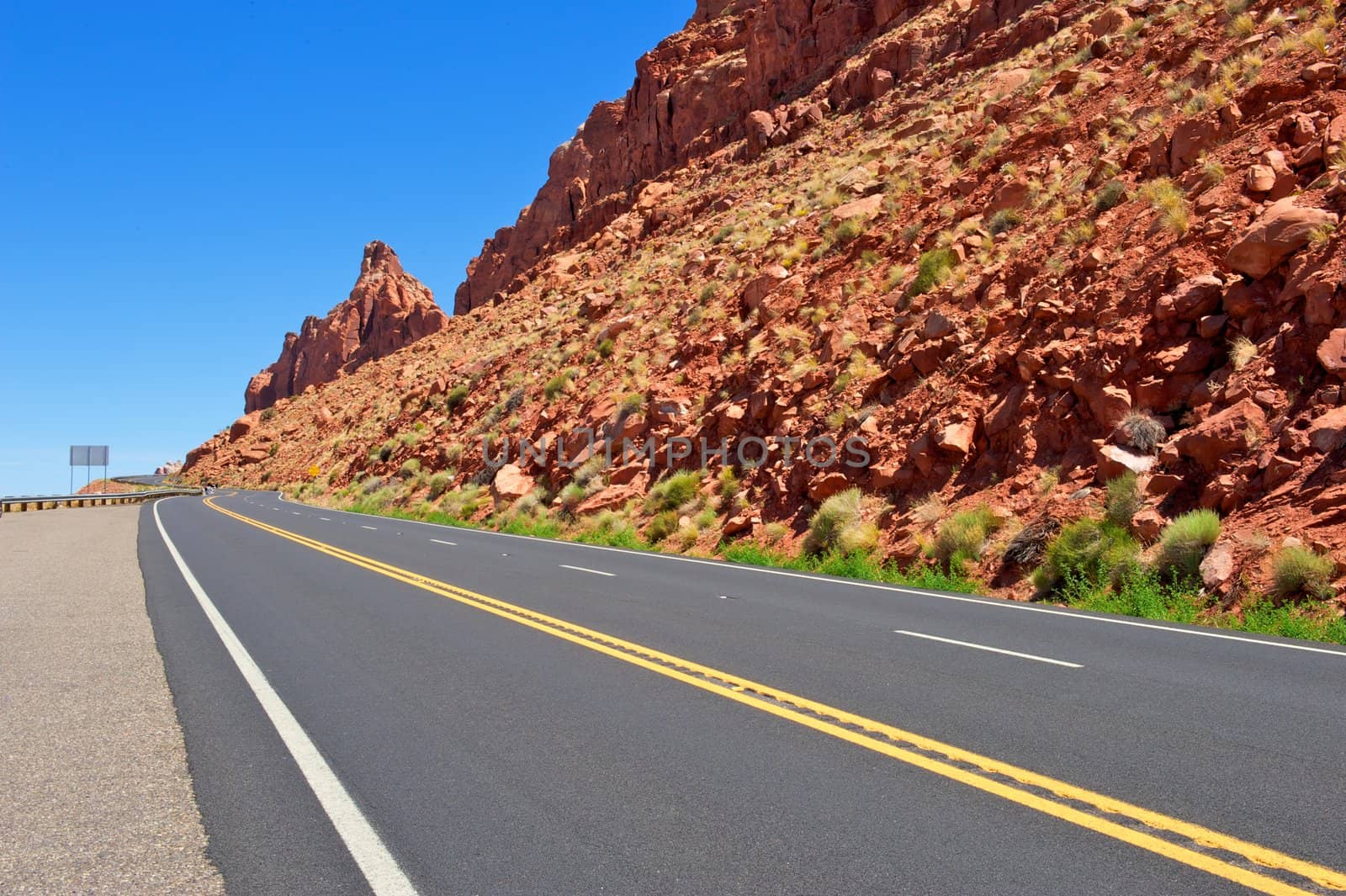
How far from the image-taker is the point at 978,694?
6.20 m

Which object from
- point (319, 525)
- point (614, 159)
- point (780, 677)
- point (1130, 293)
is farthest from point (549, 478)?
point (614, 159)

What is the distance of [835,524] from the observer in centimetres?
1659

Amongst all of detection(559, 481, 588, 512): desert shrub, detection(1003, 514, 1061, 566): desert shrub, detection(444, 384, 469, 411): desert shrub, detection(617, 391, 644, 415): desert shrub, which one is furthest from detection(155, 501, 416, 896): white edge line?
detection(444, 384, 469, 411): desert shrub

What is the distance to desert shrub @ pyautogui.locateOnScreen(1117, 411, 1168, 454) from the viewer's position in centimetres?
1308

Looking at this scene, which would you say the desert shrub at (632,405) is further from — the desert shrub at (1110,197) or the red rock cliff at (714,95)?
the red rock cliff at (714,95)

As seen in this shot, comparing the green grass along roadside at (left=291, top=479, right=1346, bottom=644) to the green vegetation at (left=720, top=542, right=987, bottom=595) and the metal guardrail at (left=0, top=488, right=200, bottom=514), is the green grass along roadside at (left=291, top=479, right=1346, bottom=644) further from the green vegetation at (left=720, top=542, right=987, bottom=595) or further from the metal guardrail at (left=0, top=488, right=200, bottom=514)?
the metal guardrail at (left=0, top=488, right=200, bottom=514)

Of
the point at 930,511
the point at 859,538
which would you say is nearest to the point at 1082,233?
the point at 930,511

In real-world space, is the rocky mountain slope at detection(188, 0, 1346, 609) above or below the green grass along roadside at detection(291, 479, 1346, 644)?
above

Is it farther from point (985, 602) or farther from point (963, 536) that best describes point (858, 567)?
point (985, 602)

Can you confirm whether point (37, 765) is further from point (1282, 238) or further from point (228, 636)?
point (1282, 238)

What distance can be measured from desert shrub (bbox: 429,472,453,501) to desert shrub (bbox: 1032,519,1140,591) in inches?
1074

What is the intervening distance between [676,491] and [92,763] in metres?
17.3

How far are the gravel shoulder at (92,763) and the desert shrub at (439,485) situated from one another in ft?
81.3

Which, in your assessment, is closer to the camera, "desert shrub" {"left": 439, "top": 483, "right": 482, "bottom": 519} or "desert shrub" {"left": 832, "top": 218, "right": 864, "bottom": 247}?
"desert shrub" {"left": 832, "top": 218, "right": 864, "bottom": 247}
